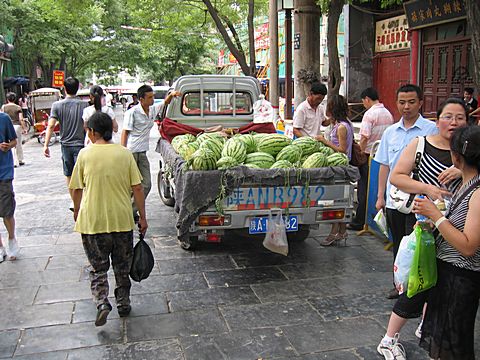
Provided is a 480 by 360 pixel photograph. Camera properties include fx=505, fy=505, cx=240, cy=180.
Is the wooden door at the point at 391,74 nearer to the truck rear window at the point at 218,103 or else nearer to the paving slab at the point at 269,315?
the truck rear window at the point at 218,103

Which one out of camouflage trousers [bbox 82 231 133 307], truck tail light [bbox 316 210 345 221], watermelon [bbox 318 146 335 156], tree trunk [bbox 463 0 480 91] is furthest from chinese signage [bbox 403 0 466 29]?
camouflage trousers [bbox 82 231 133 307]

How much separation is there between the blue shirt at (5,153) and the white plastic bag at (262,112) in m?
3.58

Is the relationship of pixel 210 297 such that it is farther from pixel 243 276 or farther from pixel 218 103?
pixel 218 103

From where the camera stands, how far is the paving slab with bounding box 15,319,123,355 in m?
3.96

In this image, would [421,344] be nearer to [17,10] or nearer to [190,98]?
[190,98]

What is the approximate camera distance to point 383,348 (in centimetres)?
366

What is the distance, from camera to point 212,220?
208 inches

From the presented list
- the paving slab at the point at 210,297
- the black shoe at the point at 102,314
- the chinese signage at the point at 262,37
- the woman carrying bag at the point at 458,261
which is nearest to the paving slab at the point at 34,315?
the black shoe at the point at 102,314

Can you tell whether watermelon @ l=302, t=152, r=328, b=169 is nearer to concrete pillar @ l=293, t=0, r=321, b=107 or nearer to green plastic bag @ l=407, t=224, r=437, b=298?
green plastic bag @ l=407, t=224, r=437, b=298

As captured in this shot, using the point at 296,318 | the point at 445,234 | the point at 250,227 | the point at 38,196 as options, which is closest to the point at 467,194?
the point at 445,234

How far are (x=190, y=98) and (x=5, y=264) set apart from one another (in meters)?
3.82

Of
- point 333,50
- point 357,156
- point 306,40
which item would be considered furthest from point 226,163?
point 306,40

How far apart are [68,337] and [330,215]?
294cm

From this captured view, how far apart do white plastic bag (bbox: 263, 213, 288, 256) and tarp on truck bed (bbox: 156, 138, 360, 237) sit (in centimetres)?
41
